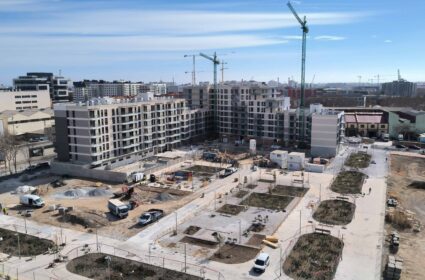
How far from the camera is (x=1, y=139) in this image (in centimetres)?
7125

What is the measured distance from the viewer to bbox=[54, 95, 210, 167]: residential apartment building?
208 feet

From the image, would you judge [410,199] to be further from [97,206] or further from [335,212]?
[97,206]

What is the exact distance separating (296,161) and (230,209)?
24388 mm

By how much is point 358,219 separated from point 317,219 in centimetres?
466

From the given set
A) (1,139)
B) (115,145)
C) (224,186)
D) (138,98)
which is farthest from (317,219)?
(1,139)

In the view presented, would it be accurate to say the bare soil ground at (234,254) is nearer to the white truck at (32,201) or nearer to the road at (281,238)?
the road at (281,238)

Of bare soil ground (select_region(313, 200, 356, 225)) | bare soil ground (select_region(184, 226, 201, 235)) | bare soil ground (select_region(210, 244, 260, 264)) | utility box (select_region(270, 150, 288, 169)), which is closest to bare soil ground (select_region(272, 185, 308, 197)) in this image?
bare soil ground (select_region(313, 200, 356, 225))

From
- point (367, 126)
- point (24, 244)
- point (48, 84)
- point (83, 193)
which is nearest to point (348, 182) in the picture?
Result: point (83, 193)

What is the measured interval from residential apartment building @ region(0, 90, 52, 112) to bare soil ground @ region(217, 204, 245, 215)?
4074 inches

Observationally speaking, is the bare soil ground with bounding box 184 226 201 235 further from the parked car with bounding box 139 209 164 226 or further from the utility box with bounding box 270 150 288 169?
the utility box with bounding box 270 150 288 169

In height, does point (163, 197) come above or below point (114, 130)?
below

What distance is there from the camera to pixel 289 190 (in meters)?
54.4

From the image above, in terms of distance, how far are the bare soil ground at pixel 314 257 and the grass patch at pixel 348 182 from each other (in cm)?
1782

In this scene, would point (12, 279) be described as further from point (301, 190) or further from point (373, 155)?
point (373, 155)
